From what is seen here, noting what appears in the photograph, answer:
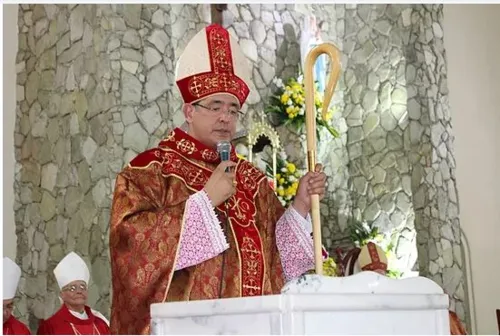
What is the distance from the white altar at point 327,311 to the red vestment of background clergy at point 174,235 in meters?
0.76

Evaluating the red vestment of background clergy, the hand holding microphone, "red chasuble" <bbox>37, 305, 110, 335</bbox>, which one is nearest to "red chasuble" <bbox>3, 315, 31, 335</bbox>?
"red chasuble" <bbox>37, 305, 110, 335</bbox>

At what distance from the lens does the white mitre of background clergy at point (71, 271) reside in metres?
5.64

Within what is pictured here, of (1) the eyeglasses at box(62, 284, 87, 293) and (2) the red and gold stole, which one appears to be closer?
(2) the red and gold stole

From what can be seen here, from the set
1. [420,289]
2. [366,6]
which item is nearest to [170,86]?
[366,6]

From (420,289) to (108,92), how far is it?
4435 millimetres

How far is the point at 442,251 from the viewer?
24.0 ft

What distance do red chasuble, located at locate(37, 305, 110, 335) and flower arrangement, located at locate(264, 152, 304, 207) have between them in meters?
1.99

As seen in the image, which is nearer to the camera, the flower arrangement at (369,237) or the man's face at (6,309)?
the man's face at (6,309)

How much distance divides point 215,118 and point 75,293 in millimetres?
2444

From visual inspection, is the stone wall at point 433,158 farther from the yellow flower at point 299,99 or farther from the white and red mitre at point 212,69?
the white and red mitre at point 212,69

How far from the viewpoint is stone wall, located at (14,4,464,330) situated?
6457 millimetres

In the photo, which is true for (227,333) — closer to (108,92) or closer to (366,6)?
(108,92)

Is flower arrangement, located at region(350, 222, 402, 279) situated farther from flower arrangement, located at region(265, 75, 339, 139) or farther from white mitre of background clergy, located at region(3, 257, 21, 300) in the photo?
white mitre of background clergy, located at region(3, 257, 21, 300)

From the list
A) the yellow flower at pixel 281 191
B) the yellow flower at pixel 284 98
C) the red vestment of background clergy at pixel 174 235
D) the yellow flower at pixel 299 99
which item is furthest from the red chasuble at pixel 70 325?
the yellow flower at pixel 299 99
